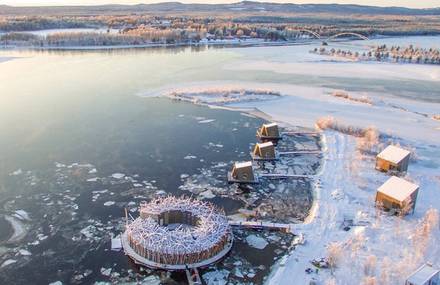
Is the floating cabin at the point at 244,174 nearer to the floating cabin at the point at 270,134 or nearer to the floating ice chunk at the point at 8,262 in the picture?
the floating cabin at the point at 270,134

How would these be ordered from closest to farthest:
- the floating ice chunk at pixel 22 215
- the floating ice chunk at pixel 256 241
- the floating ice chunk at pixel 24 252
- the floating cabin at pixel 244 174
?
the floating ice chunk at pixel 24 252, the floating ice chunk at pixel 256 241, the floating ice chunk at pixel 22 215, the floating cabin at pixel 244 174

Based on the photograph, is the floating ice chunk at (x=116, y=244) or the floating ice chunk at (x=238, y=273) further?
the floating ice chunk at (x=116, y=244)

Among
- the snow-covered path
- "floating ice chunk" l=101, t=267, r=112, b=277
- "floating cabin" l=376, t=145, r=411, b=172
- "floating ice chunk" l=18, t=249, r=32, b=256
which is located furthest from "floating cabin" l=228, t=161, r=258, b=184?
"floating ice chunk" l=18, t=249, r=32, b=256

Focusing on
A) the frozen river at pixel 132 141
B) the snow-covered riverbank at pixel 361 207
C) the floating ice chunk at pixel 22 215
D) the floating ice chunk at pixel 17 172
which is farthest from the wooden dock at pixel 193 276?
the floating ice chunk at pixel 17 172

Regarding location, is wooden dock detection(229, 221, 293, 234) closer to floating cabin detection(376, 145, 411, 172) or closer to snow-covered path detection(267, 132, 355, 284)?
snow-covered path detection(267, 132, 355, 284)

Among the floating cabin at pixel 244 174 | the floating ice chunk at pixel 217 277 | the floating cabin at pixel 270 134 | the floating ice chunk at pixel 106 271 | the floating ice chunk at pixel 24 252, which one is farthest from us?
the floating cabin at pixel 270 134

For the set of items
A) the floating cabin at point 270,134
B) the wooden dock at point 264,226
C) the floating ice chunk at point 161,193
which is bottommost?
the wooden dock at point 264,226
